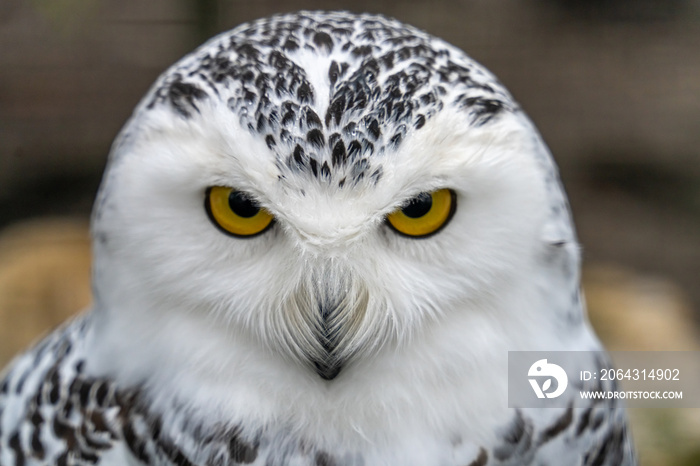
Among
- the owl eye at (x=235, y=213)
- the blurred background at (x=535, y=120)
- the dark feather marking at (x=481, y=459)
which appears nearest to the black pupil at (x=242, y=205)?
the owl eye at (x=235, y=213)

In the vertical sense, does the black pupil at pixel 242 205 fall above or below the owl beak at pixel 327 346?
above

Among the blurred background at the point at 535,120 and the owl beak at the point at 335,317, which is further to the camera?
the blurred background at the point at 535,120

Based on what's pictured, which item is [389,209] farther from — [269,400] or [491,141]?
[269,400]

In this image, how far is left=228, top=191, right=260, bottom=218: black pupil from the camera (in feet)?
3.28

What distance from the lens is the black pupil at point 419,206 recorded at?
999 millimetres

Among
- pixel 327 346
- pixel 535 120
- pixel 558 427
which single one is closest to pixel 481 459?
pixel 558 427

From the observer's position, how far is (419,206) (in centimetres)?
100

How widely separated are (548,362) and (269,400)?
0.44 m

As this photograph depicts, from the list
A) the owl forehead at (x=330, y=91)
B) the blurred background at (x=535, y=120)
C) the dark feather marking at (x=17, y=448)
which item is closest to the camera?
the owl forehead at (x=330, y=91)

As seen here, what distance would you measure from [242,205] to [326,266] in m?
0.13

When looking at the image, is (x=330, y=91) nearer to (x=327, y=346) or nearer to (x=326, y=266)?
(x=326, y=266)

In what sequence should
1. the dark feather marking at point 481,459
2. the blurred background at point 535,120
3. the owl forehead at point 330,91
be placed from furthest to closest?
the blurred background at point 535,120, the dark feather marking at point 481,459, the owl forehead at point 330,91

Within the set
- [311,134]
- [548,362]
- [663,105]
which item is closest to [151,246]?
[311,134]

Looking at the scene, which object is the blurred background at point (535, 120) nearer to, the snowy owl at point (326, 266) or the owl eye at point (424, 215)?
the snowy owl at point (326, 266)
